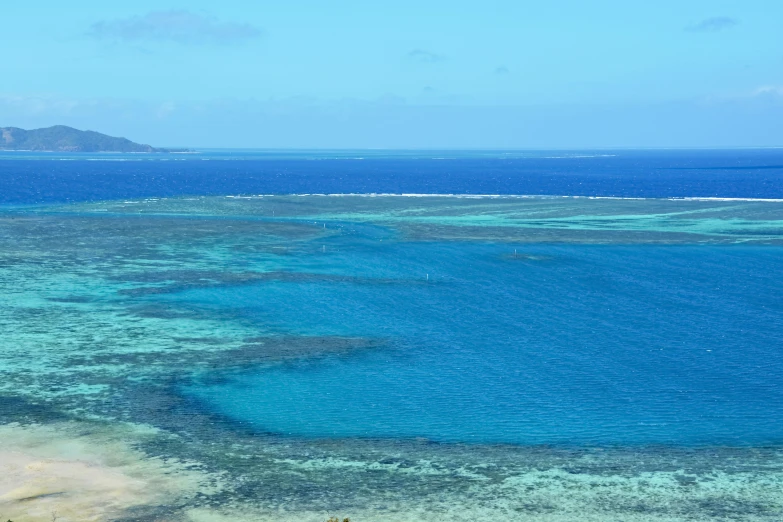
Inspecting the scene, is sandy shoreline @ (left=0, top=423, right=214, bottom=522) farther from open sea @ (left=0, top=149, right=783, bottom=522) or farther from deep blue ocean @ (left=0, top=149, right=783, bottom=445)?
deep blue ocean @ (left=0, top=149, right=783, bottom=445)

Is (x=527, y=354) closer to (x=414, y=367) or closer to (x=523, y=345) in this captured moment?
(x=523, y=345)

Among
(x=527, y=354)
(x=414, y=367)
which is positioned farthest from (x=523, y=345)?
(x=414, y=367)

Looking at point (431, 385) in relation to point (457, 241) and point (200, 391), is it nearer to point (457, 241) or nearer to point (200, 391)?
point (200, 391)

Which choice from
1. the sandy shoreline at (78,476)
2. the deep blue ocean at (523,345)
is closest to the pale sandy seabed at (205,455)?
the sandy shoreline at (78,476)

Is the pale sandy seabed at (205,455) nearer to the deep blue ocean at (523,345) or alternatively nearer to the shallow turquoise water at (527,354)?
the deep blue ocean at (523,345)

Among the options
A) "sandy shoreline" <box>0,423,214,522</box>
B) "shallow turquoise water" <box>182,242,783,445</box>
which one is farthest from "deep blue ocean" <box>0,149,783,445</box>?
"sandy shoreline" <box>0,423,214,522</box>

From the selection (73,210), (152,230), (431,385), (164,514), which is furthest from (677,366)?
(73,210)
